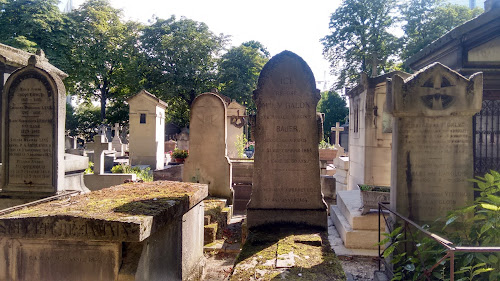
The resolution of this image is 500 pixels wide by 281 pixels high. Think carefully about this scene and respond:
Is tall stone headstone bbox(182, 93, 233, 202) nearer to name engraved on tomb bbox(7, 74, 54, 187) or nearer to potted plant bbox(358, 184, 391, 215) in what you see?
name engraved on tomb bbox(7, 74, 54, 187)

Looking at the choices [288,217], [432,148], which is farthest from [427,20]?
[288,217]

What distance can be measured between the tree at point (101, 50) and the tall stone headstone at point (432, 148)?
1132 inches

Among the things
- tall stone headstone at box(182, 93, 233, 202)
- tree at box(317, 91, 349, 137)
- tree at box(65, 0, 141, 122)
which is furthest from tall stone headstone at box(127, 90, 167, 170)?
tree at box(317, 91, 349, 137)

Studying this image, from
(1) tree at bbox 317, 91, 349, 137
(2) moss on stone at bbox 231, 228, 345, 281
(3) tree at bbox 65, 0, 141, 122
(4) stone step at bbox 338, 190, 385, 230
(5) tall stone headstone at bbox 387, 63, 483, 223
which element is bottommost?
(4) stone step at bbox 338, 190, 385, 230

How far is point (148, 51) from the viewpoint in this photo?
113ft

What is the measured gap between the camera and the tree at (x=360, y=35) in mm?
27188

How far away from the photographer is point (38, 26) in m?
25.0

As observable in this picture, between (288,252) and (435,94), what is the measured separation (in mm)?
2659

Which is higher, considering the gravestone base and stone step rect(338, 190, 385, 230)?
the gravestone base

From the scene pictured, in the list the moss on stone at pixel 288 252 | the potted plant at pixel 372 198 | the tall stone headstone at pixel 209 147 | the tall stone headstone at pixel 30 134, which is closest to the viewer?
the moss on stone at pixel 288 252

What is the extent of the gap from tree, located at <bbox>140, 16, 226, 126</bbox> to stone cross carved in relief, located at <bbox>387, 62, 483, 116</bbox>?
3040 centimetres

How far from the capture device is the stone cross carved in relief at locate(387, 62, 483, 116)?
414 centimetres

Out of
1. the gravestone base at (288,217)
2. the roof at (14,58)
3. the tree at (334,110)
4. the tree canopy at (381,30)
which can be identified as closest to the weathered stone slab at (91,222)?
the gravestone base at (288,217)

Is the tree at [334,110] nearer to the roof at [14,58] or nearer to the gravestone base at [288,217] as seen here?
the roof at [14,58]
